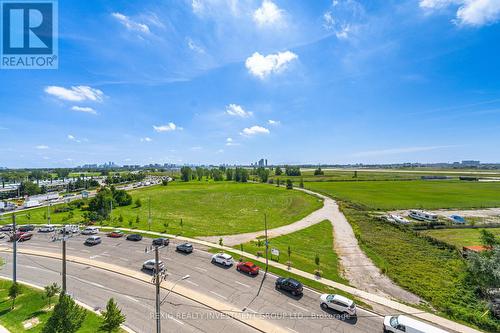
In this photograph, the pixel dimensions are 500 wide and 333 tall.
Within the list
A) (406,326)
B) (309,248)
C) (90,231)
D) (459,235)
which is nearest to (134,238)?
(90,231)

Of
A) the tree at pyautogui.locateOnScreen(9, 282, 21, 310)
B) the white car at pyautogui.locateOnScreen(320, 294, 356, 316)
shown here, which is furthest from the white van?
the tree at pyautogui.locateOnScreen(9, 282, 21, 310)

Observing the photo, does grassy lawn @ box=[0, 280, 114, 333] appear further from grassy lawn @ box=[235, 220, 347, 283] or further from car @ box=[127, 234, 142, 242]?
grassy lawn @ box=[235, 220, 347, 283]

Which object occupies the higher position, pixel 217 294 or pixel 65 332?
pixel 65 332

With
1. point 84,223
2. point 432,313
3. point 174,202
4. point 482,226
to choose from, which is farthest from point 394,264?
point 174,202

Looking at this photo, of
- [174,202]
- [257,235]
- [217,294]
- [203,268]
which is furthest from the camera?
[174,202]

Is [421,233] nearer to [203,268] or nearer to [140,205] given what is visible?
[203,268]
